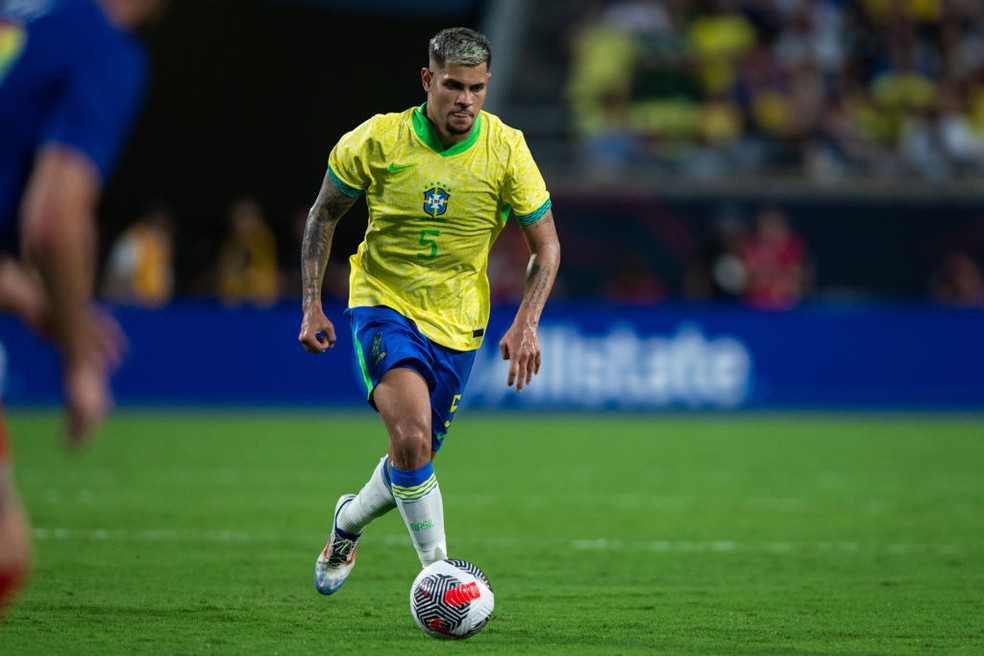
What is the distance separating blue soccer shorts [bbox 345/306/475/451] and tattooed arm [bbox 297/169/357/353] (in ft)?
0.53

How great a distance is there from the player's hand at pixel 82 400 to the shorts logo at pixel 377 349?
116 inches

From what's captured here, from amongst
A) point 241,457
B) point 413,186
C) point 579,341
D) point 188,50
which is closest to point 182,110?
point 188,50

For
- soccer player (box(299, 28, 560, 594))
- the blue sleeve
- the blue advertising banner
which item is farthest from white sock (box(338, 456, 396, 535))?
the blue advertising banner

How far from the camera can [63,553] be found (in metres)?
8.29

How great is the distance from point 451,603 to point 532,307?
4.39 feet

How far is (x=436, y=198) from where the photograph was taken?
6.58 meters

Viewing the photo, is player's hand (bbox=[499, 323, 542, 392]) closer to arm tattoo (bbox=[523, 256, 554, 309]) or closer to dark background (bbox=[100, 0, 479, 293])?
arm tattoo (bbox=[523, 256, 554, 309])

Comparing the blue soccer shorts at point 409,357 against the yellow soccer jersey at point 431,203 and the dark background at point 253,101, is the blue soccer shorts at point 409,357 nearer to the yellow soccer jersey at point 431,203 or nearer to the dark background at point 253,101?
the yellow soccer jersey at point 431,203

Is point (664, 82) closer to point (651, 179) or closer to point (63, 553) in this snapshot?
point (651, 179)

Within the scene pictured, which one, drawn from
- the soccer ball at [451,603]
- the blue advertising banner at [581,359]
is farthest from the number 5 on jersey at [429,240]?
the blue advertising banner at [581,359]

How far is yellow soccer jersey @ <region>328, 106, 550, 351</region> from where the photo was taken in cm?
659

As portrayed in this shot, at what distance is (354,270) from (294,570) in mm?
1917

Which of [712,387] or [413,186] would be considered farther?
[712,387]

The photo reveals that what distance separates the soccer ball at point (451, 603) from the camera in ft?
19.7
